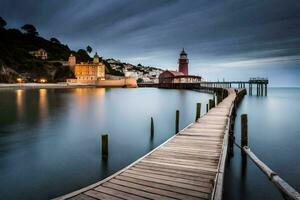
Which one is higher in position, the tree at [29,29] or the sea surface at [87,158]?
the tree at [29,29]

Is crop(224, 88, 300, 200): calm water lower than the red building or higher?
lower

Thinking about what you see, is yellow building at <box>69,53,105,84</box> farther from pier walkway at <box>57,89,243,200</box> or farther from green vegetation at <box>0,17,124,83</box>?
pier walkway at <box>57,89,243,200</box>

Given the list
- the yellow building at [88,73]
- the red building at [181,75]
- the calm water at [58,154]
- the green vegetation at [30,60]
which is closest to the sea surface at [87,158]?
the calm water at [58,154]

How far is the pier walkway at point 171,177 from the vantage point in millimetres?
5156

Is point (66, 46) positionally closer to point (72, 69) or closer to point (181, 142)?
point (72, 69)

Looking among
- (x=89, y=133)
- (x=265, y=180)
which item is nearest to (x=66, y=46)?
(x=89, y=133)

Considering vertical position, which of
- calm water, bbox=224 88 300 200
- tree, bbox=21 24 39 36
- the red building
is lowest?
calm water, bbox=224 88 300 200

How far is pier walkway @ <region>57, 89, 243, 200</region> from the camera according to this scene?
16.9 feet

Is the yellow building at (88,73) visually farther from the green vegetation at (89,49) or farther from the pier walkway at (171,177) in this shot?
the pier walkway at (171,177)

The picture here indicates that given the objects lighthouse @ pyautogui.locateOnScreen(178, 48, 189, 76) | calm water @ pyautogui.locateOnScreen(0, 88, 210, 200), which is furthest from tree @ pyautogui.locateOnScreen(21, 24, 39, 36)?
calm water @ pyautogui.locateOnScreen(0, 88, 210, 200)

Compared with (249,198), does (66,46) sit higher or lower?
higher

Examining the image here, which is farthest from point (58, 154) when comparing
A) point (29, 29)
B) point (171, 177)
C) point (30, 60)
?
point (29, 29)

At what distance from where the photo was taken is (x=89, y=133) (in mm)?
17594

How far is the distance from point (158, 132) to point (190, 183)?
12419mm
